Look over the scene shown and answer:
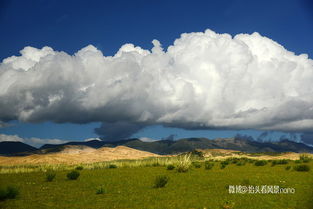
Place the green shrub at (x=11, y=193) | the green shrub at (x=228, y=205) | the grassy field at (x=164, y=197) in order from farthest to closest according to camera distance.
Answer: the green shrub at (x=11, y=193), the grassy field at (x=164, y=197), the green shrub at (x=228, y=205)

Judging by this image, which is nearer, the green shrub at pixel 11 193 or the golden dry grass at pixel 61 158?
the green shrub at pixel 11 193

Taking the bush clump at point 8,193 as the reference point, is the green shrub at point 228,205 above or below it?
above

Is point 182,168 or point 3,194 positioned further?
point 182,168

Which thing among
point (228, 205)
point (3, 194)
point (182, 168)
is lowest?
point (3, 194)

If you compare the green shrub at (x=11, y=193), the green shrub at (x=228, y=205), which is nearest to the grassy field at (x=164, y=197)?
the green shrub at (x=228, y=205)

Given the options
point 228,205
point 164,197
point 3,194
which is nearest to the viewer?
point 228,205

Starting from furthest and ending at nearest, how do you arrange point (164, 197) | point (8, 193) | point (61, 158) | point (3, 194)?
1. point (61, 158)
2. point (8, 193)
3. point (3, 194)
4. point (164, 197)

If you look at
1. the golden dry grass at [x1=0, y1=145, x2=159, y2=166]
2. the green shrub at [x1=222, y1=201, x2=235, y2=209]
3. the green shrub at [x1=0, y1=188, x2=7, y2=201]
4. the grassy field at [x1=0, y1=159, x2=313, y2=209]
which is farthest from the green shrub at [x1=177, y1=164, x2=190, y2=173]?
the golden dry grass at [x1=0, y1=145, x2=159, y2=166]

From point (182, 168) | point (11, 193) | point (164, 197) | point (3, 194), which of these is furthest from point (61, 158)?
point (164, 197)

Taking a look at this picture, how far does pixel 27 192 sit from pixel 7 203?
3095 millimetres

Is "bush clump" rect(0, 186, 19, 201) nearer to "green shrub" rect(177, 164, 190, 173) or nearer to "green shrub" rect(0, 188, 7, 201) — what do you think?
"green shrub" rect(0, 188, 7, 201)

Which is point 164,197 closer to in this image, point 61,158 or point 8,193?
point 8,193

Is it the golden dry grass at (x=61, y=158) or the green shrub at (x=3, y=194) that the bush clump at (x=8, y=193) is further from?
the golden dry grass at (x=61, y=158)

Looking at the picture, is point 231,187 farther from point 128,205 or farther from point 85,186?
point 85,186
